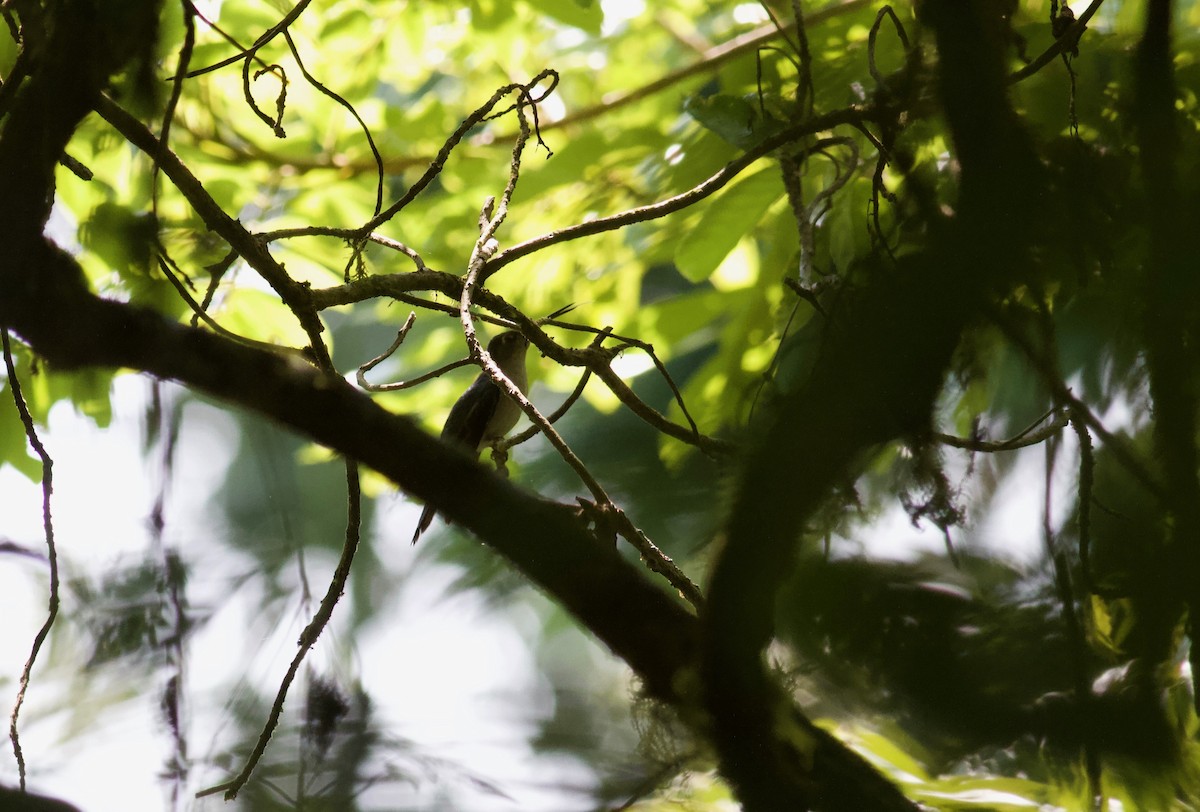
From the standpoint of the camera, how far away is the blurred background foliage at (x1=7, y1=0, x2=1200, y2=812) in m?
0.90

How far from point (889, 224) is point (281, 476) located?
1056 millimetres

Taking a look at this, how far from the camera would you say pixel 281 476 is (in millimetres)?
1626

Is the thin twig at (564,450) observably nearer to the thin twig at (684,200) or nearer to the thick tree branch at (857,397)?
the thin twig at (684,200)

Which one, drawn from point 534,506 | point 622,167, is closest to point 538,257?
point 622,167

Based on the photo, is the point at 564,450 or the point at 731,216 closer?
the point at 564,450

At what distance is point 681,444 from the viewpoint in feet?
5.70

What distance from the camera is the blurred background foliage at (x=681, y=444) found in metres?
0.90

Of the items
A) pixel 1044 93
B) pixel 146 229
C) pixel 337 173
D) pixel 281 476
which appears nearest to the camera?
pixel 1044 93

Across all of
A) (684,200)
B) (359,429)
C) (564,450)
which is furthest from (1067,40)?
(359,429)

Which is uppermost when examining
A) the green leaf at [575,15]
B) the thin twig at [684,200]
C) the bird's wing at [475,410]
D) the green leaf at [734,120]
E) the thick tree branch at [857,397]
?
the green leaf at [575,15]

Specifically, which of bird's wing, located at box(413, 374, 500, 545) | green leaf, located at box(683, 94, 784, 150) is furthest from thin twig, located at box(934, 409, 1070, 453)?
bird's wing, located at box(413, 374, 500, 545)

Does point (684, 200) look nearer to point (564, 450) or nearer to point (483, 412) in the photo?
point (564, 450)

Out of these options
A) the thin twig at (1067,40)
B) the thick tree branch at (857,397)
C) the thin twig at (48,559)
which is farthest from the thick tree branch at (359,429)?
the thin twig at (1067,40)

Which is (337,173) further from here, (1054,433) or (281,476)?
(1054,433)
